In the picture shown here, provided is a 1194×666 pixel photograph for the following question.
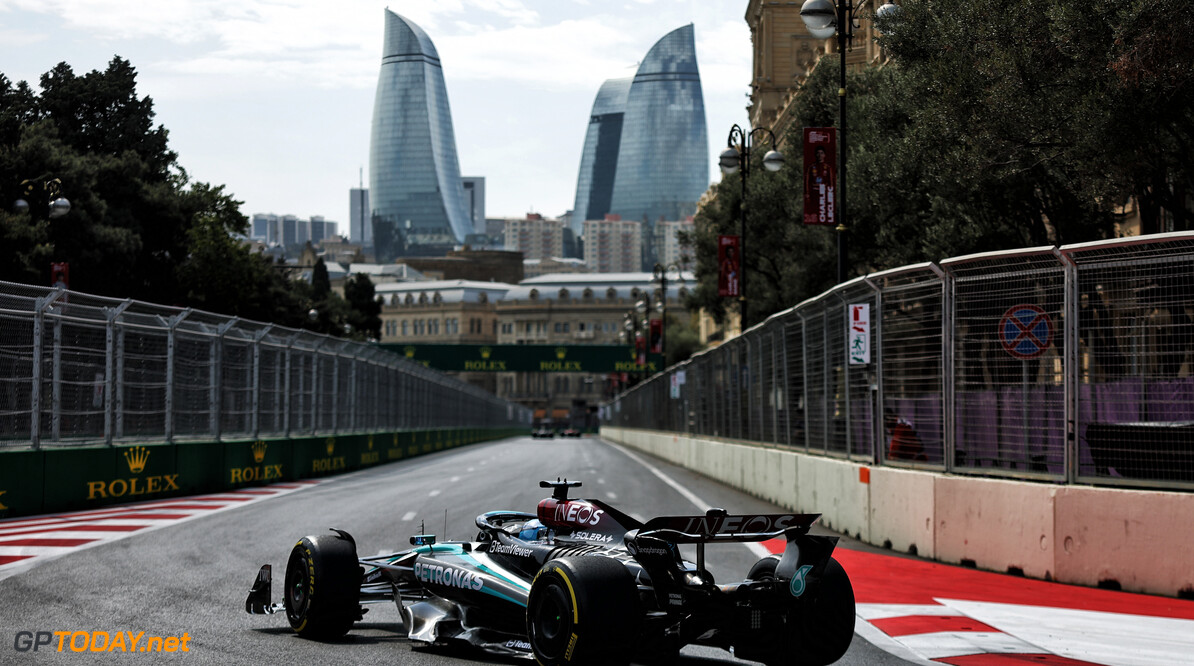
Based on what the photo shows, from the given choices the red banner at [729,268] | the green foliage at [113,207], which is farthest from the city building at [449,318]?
the red banner at [729,268]

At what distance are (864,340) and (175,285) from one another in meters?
44.7

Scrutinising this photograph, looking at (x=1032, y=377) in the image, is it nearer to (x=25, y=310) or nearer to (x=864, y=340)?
(x=864, y=340)

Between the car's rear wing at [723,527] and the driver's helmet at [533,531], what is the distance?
1.18 metres

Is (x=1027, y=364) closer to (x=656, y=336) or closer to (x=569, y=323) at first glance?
(x=656, y=336)

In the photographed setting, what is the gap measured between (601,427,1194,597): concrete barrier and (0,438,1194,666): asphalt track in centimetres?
24

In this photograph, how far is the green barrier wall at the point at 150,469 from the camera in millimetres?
15734

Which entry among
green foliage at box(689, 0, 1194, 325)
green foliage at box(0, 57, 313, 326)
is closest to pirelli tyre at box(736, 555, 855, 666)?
green foliage at box(689, 0, 1194, 325)

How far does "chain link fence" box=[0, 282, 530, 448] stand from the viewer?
16.0 m

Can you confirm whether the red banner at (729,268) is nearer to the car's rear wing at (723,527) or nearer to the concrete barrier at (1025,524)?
the concrete barrier at (1025,524)

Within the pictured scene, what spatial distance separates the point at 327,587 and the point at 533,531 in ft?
3.80

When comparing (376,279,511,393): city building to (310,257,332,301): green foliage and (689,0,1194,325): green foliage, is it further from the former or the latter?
(689,0,1194,325): green foliage

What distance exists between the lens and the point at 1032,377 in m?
10.9

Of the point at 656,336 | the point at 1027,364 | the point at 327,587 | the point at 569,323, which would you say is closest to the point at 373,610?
the point at 327,587

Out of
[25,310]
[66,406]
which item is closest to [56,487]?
[66,406]
